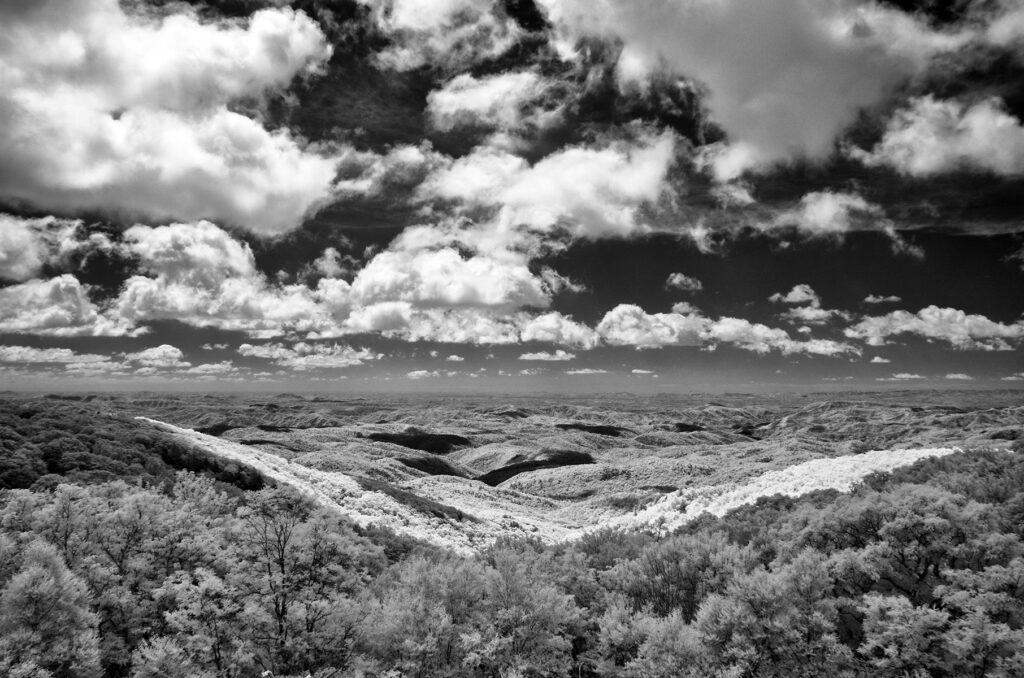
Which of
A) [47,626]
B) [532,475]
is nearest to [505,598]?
[47,626]

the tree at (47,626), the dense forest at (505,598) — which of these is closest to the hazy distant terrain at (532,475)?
the dense forest at (505,598)

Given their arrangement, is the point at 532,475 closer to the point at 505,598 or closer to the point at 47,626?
the point at 505,598

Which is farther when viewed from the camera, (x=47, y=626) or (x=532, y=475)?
(x=532, y=475)

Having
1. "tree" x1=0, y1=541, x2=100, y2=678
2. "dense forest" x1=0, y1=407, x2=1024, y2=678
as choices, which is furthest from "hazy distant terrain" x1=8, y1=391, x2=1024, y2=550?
"tree" x1=0, y1=541, x2=100, y2=678

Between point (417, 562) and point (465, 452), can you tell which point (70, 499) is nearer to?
point (417, 562)

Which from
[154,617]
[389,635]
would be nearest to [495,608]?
[389,635]

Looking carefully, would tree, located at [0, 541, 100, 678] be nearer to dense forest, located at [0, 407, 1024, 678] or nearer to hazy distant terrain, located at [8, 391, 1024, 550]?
dense forest, located at [0, 407, 1024, 678]

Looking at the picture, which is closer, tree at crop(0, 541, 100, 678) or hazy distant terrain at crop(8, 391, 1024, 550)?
tree at crop(0, 541, 100, 678)

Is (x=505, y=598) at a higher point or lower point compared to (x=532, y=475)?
higher
